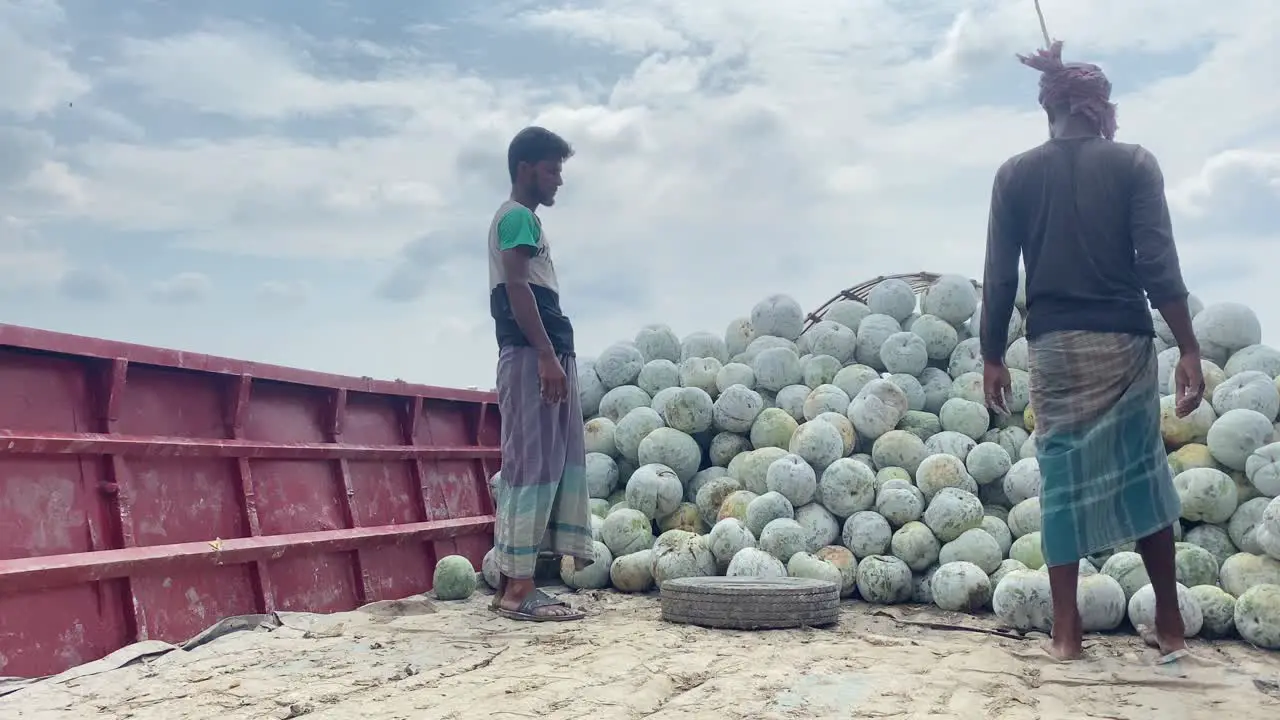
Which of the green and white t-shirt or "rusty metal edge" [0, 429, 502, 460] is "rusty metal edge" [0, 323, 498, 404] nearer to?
"rusty metal edge" [0, 429, 502, 460]

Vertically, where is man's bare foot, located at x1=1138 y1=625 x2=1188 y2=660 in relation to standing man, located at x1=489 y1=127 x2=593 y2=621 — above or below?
below

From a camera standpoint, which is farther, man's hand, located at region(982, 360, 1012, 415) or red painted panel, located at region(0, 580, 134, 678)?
man's hand, located at region(982, 360, 1012, 415)

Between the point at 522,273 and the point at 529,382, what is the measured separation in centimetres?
53

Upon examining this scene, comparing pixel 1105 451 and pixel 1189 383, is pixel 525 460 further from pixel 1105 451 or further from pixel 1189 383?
pixel 1189 383

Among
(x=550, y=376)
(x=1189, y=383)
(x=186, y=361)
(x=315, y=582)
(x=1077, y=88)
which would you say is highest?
(x=1077, y=88)

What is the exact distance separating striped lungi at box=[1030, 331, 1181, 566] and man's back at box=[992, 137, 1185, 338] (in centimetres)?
10

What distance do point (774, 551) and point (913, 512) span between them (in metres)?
0.83

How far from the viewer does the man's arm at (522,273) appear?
4711 mm

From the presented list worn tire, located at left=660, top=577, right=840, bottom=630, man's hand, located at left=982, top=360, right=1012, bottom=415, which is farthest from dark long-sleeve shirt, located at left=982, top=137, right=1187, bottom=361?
worn tire, located at left=660, top=577, right=840, bottom=630

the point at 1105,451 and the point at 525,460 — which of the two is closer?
the point at 1105,451

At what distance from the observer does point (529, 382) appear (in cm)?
489

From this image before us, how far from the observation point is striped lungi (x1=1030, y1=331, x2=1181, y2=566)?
3.87m

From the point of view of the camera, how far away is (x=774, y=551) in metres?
5.75

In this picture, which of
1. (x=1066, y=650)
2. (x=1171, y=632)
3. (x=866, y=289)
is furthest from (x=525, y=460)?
(x=866, y=289)
